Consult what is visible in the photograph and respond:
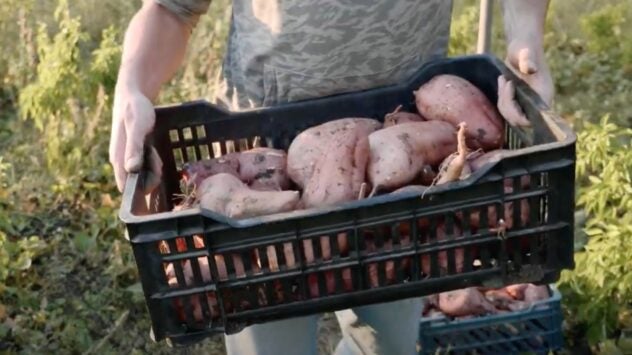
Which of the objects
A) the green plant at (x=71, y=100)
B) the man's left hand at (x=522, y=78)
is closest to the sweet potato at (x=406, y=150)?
the man's left hand at (x=522, y=78)

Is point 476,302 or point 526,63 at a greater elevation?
point 526,63

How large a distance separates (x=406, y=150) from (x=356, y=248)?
26cm

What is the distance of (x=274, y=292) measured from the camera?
142 centimetres

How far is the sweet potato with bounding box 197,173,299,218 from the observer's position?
147 centimetres

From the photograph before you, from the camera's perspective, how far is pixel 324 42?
71.2 inches

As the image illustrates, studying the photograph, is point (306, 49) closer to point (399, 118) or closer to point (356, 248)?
point (399, 118)

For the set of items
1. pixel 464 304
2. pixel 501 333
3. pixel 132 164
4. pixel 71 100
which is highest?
pixel 132 164

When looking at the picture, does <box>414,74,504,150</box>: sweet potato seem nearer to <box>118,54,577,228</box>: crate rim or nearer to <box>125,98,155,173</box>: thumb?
<box>118,54,577,228</box>: crate rim

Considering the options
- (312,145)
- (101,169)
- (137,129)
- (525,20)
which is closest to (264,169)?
(312,145)

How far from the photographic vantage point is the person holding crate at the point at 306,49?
1783mm

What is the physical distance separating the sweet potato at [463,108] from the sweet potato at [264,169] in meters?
0.29

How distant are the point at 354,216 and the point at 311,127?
1.51ft

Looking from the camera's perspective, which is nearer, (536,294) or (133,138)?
(133,138)

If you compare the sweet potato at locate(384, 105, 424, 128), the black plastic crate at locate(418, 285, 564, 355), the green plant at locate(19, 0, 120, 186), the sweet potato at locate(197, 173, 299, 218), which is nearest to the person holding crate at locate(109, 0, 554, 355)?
the sweet potato at locate(384, 105, 424, 128)
